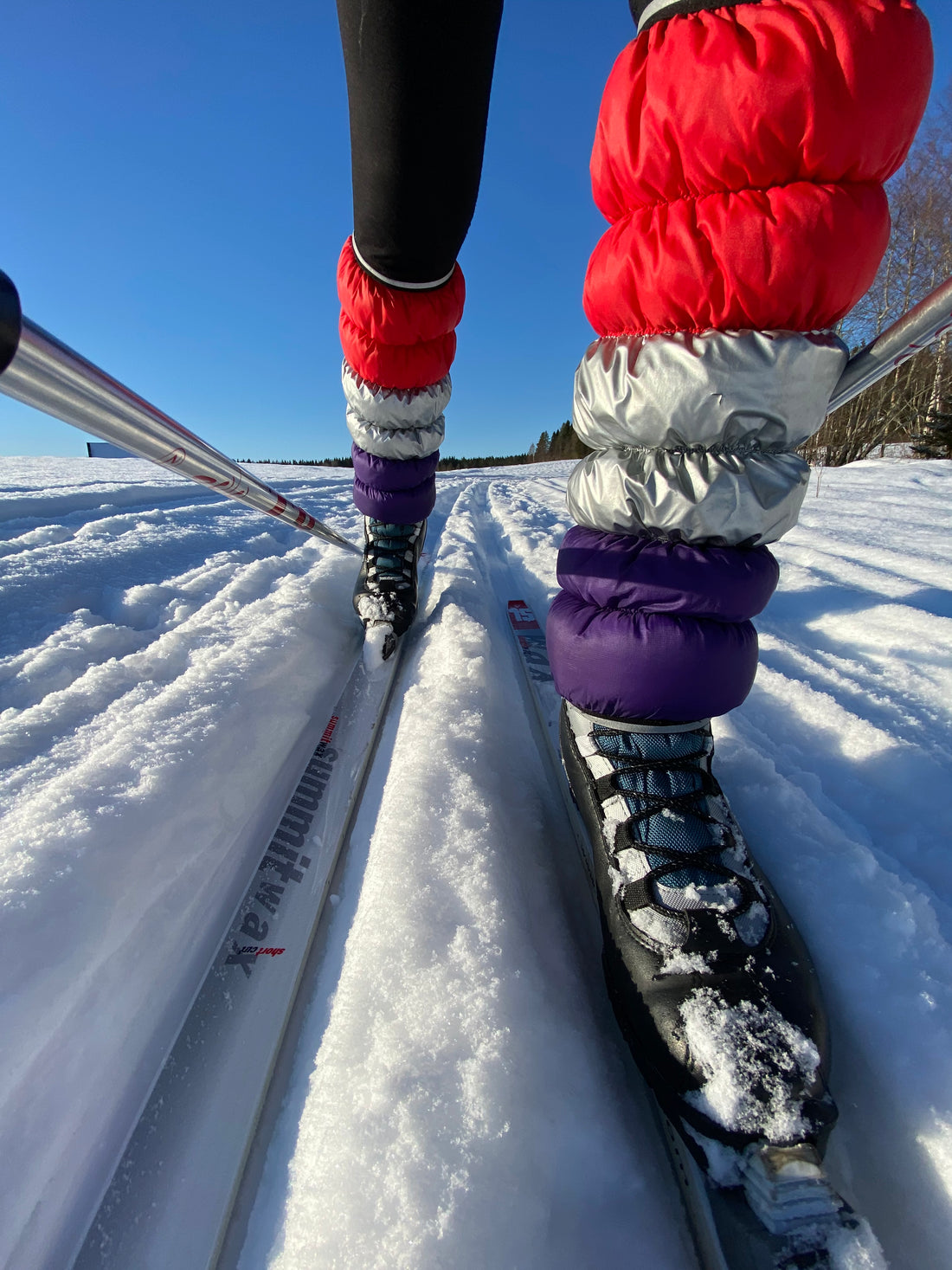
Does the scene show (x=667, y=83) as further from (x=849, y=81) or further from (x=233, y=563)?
(x=233, y=563)

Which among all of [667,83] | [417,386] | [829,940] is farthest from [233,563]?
[829,940]

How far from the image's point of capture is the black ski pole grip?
0.34 meters

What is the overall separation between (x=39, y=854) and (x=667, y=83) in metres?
A: 0.85

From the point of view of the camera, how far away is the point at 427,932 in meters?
0.49

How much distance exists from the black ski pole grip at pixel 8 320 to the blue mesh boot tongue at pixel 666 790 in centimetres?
57

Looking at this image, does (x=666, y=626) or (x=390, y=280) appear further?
(x=390, y=280)

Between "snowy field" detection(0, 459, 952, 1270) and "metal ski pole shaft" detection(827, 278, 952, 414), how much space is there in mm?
457

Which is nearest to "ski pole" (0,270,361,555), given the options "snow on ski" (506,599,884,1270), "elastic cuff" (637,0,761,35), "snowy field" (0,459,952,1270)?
"snowy field" (0,459,952,1270)

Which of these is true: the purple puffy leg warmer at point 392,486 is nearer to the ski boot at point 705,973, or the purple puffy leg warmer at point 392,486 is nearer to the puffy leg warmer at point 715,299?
the puffy leg warmer at point 715,299

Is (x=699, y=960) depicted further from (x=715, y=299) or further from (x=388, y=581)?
(x=388, y=581)

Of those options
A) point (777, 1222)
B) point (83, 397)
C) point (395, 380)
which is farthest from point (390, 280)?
point (777, 1222)

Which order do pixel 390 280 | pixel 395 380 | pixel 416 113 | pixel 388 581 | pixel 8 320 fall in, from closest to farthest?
pixel 8 320, pixel 416 113, pixel 390 280, pixel 395 380, pixel 388 581

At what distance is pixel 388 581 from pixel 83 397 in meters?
0.79

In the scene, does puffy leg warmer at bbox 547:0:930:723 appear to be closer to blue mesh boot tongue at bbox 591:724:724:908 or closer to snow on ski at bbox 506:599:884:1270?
blue mesh boot tongue at bbox 591:724:724:908
